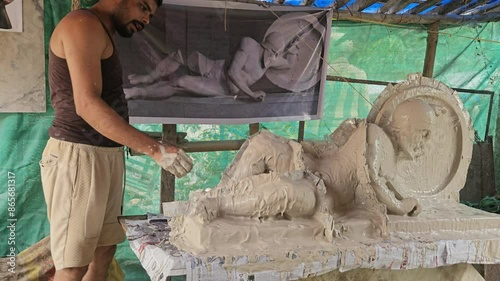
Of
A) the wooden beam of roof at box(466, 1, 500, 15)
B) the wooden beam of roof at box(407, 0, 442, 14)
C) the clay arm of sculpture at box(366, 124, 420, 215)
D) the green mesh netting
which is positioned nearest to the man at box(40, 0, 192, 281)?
the clay arm of sculpture at box(366, 124, 420, 215)

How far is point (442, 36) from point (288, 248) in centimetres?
394

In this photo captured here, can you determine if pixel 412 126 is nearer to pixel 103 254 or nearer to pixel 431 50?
pixel 103 254

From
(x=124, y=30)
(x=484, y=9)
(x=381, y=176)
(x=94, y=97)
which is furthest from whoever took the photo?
(x=484, y=9)

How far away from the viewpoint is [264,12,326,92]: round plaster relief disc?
4.34 metres

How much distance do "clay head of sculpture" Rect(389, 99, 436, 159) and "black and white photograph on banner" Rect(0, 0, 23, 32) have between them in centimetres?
277

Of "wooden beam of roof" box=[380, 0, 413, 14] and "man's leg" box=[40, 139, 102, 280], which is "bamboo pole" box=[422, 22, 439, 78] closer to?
"wooden beam of roof" box=[380, 0, 413, 14]

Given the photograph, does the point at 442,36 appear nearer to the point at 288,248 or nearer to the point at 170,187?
the point at 170,187

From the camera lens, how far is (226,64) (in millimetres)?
4117

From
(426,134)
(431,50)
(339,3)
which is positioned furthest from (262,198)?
(431,50)

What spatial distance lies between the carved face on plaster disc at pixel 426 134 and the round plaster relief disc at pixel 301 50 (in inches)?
62.6

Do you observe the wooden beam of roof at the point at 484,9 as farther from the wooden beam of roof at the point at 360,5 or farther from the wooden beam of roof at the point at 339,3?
the wooden beam of roof at the point at 339,3

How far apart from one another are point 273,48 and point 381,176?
80.3 inches

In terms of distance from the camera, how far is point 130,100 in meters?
3.73

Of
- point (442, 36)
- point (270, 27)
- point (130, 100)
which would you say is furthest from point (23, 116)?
point (442, 36)
